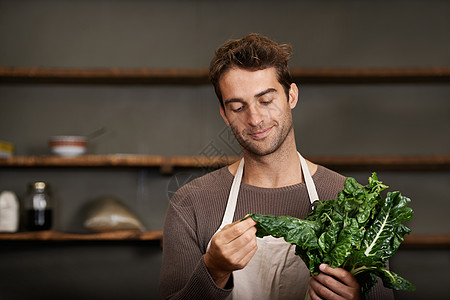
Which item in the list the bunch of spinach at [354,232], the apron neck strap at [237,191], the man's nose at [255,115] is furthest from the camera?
the apron neck strap at [237,191]

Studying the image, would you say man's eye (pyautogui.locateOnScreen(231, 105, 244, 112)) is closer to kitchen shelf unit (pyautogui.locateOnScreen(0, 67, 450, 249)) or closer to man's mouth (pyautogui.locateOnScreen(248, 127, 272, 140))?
man's mouth (pyautogui.locateOnScreen(248, 127, 272, 140))

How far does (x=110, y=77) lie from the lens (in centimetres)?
305

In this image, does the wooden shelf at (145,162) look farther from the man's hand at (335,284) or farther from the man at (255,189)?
the man's hand at (335,284)

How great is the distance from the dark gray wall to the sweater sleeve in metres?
1.28

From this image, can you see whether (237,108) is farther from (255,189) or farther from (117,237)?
(117,237)

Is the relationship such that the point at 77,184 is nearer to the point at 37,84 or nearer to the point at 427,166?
the point at 37,84

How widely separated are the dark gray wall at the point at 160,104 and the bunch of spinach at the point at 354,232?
173 cm

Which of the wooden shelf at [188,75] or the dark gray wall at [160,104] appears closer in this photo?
the wooden shelf at [188,75]

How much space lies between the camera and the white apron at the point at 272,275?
5.94ft

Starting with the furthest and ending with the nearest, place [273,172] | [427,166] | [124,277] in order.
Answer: [124,277]
[427,166]
[273,172]

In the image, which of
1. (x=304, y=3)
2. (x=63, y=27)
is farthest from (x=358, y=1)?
(x=63, y=27)

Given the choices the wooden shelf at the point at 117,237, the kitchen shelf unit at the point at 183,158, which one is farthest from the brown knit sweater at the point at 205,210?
the wooden shelf at the point at 117,237

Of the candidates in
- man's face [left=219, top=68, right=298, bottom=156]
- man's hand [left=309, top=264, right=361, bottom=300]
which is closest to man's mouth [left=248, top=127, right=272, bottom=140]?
man's face [left=219, top=68, right=298, bottom=156]

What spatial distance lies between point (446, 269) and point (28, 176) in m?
2.79
